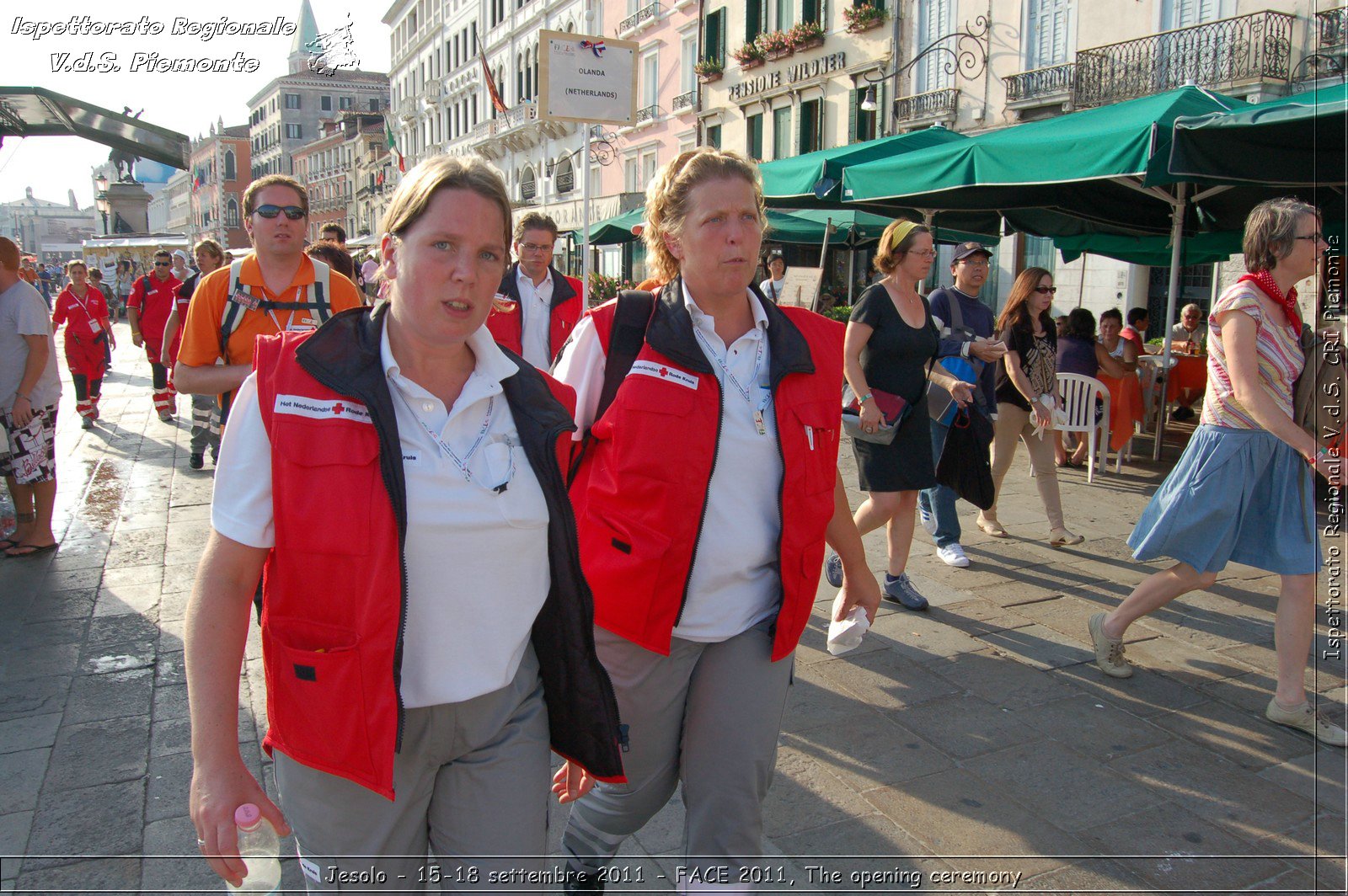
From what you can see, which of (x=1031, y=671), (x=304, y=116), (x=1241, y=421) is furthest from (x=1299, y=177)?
(x=304, y=116)

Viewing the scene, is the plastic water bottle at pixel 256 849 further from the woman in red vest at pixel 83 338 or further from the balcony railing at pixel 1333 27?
the balcony railing at pixel 1333 27

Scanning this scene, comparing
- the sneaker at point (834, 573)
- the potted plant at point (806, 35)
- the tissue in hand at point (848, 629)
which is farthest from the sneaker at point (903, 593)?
the potted plant at point (806, 35)

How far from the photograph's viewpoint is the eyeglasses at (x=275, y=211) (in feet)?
12.9

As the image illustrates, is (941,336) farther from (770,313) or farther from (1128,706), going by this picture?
(770,313)

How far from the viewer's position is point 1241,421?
3668mm

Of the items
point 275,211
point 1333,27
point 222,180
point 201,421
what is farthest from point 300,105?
point 275,211

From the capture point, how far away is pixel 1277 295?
3.51 m

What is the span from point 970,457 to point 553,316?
2.43m

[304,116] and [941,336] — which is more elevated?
[304,116]

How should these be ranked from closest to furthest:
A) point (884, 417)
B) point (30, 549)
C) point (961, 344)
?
point (884, 417), point (961, 344), point (30, 549)

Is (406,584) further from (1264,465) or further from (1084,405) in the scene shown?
(1084,405)

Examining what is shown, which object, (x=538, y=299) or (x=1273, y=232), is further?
(x=538, y=299)

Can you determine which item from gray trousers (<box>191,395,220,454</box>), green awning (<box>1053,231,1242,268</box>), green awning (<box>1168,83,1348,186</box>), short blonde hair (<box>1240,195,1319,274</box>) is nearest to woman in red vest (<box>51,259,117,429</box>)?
gray trousers (<box>191,395,220,454</box>)

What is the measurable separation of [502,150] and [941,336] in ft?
147
